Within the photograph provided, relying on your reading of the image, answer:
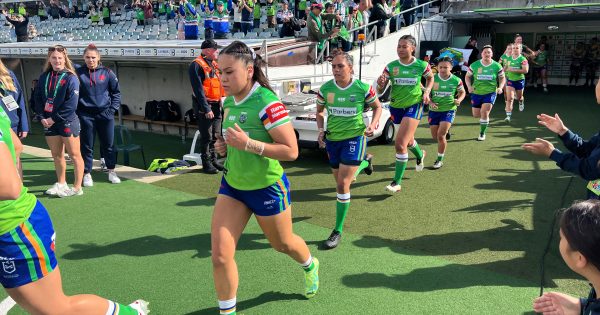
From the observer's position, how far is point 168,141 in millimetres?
11836

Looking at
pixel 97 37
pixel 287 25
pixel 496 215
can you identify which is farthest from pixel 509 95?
pixel 97 37

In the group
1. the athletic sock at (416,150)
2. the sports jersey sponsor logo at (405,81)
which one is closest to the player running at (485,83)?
the athletic sock at (416,150)

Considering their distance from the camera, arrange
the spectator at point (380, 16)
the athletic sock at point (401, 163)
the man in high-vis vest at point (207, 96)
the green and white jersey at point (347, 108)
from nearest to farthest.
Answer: the green and white jersey at point (347, 108) → the athletic sock at point (401, 163) → the man in high-vis vest at point (207, 96) → the spectator at point (380, 16)

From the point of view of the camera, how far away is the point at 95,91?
663cm

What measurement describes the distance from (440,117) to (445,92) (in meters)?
0.42

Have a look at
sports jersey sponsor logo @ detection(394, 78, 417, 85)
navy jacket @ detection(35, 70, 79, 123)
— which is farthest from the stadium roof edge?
navy jacket @ detection(35, 70, 79, 123)

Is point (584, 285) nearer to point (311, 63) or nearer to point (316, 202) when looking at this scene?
point (316, 202)

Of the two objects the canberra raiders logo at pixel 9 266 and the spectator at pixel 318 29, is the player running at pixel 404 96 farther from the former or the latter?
the spectator at pixel 318 29

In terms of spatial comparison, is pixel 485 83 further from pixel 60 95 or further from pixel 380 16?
pixel 60 95

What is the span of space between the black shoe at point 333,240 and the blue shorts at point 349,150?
0.72m

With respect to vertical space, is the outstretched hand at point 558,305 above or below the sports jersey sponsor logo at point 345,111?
below

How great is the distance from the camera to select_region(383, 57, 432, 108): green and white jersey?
641 centimetres

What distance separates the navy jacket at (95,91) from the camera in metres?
6.58

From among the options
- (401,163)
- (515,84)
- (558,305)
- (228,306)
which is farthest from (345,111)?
(515,84)
